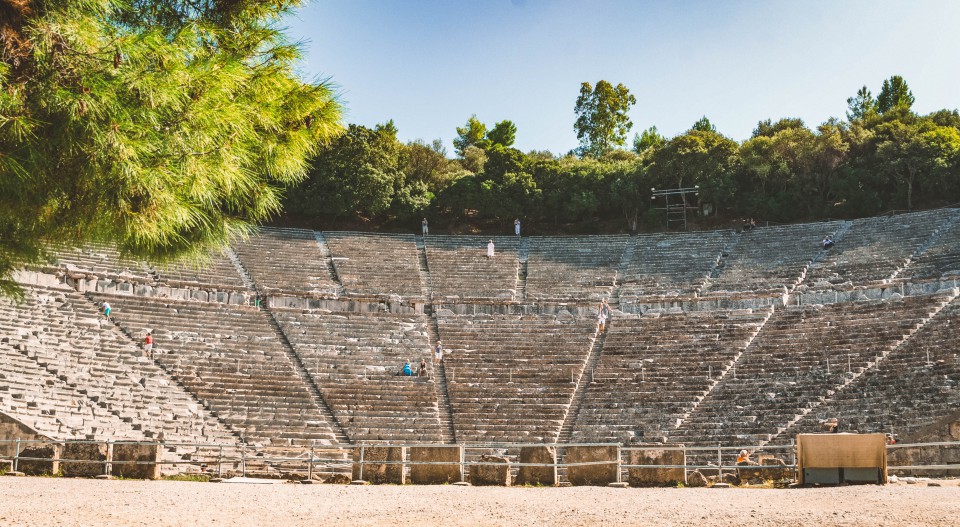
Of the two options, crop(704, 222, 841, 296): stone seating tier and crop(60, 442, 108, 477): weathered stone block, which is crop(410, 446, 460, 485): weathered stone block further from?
crop(704, 222, 841, 296): stone seating tier

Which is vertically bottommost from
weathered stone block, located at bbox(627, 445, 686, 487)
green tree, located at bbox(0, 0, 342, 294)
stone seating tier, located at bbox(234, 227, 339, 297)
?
weathered stone block, located at bbox(627, 445, 686, 487)

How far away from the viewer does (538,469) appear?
1285cm

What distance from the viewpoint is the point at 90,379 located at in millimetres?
19266

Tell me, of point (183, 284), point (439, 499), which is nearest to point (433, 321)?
point (183, 284)

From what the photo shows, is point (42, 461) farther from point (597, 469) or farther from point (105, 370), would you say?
point (597, 469)

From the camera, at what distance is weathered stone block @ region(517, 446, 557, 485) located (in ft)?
42.0

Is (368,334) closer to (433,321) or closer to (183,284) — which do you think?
(433,321)

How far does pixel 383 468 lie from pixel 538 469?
7.85 feet

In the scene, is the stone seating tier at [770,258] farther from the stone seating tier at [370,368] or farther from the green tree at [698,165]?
the stone seating tier at [370,368]

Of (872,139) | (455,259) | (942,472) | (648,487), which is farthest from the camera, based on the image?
(872,139)

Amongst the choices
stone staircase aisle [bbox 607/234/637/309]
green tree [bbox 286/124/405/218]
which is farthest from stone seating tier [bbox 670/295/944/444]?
green tree [bbox 286/124/405/218]

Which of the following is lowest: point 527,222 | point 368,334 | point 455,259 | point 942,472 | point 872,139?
point 942,472

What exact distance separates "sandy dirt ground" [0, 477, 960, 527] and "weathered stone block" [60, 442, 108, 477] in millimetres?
3102

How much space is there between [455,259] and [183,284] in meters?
9.06
